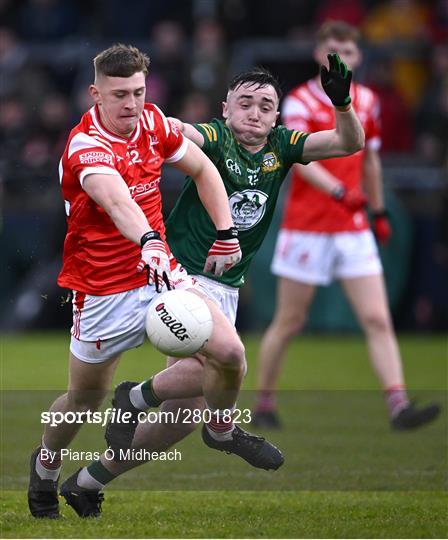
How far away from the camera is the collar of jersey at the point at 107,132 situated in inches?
234

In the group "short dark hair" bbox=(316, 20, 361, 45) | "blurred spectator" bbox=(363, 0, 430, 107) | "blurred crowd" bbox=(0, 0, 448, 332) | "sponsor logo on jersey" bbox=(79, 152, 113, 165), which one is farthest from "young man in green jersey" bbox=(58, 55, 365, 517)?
"blurred spectator" bbox=(363, 0, 430, 107)

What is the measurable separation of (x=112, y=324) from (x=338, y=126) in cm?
148

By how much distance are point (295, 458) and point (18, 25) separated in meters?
11.5

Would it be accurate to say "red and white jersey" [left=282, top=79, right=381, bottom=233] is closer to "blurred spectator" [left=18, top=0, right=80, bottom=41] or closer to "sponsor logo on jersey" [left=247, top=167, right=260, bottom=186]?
"sponsor logo on jersey" [left=247, top=167, right=260, bottom=186]

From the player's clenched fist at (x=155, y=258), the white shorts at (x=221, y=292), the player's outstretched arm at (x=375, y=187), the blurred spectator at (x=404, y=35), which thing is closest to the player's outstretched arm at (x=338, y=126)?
the white shorts at (x=221, y=292)

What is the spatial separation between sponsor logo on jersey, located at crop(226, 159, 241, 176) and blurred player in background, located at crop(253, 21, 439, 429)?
247 cm

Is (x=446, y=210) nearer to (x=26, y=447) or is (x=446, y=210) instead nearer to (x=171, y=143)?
(x=26, y=447)

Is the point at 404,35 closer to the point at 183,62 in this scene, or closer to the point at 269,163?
the point at 183,62

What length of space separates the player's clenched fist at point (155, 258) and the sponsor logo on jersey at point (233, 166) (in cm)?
101

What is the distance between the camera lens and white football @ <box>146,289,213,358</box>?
18.2 feet

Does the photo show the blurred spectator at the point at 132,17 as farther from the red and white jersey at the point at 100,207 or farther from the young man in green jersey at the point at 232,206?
the red and white jersey at the point at 100,207

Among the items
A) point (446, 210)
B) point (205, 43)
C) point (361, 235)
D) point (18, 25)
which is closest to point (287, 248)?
point (361, 235)

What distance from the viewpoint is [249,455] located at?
625cm

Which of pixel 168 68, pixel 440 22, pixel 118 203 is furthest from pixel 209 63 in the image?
pixel 118 203
